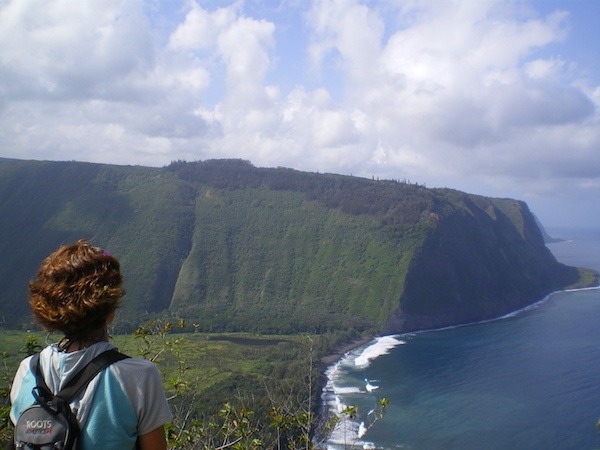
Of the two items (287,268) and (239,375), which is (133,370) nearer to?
(239,375)

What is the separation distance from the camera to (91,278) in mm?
2029

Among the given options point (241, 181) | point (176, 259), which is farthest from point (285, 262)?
point (241, 181)

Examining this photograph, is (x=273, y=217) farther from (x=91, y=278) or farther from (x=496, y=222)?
(x=91, y=278)

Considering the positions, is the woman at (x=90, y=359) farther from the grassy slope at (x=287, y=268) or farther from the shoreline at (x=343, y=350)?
the grassy slope at (x=287, y=268)

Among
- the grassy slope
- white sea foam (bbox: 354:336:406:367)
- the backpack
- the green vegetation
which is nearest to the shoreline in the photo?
the green vegetation

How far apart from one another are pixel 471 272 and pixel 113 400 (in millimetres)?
71646

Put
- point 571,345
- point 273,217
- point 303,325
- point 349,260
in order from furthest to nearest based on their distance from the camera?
point 273,217 < point 349,260 < point 303,325 < point 571,345

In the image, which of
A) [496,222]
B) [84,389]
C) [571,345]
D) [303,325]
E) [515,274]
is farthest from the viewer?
[496,222]

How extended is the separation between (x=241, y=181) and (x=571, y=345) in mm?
60877

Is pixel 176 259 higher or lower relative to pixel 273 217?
lower

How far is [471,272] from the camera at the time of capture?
69000 millimetres

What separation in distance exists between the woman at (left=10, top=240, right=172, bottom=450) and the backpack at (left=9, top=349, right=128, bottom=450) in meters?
0.03

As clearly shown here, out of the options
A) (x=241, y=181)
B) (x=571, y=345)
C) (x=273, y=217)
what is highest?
(x=241, y=181)

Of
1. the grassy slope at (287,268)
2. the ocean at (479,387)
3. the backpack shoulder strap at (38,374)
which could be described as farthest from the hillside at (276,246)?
the backpack shoulder strap at (38,374)
